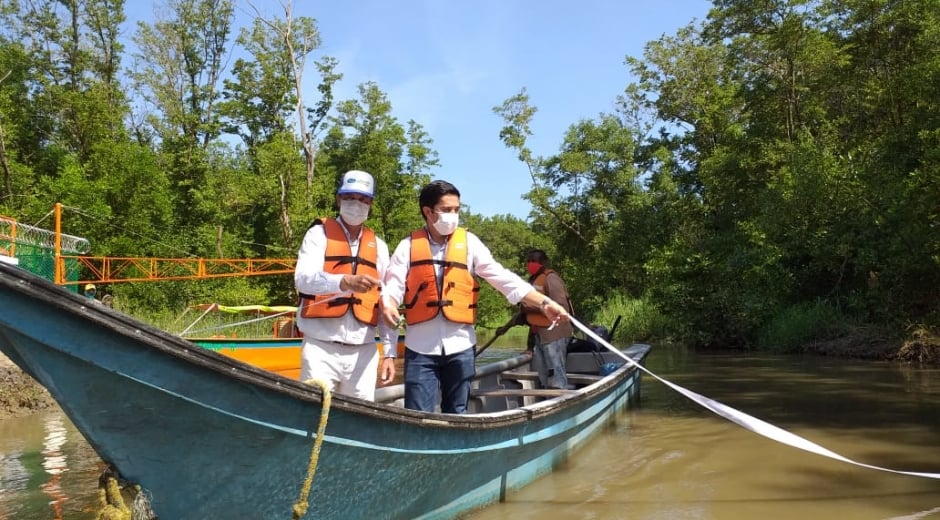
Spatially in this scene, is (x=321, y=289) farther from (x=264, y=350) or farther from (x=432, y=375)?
(x=264, y=350)

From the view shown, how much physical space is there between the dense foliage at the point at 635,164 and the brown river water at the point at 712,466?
21.3ft

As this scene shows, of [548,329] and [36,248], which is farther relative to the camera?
[36,248]

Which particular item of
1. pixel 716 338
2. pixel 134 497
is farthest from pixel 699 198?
pixel 134 497

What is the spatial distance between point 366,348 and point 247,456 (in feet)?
2.74

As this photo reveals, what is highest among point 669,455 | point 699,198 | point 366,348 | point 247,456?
point 699,198

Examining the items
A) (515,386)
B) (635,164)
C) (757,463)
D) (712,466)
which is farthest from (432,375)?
(635,164)

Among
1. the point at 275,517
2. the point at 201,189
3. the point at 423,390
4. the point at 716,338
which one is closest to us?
the point at 275,517

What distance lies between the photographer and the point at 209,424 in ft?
8.41

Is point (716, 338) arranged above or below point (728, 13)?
below

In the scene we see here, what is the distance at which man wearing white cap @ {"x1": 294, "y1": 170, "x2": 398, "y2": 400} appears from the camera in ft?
10.2

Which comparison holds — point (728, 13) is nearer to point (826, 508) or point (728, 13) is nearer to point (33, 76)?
point (826, 508)

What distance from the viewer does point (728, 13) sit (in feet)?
69.7

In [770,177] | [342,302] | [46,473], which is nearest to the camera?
[342,302]

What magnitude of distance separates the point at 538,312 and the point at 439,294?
2.57 m
